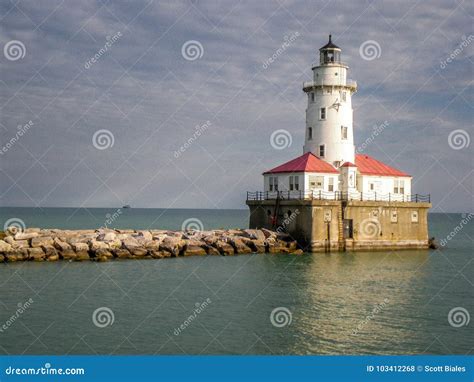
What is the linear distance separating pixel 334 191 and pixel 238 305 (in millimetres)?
22898

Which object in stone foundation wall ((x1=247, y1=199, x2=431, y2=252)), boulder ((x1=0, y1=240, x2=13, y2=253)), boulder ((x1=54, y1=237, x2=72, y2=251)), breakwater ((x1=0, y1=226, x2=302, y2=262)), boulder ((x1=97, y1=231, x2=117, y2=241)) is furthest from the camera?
stone foundation wall ((x1=247, y1=199, x2=431, y2=252))

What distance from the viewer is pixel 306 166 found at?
4800 cm

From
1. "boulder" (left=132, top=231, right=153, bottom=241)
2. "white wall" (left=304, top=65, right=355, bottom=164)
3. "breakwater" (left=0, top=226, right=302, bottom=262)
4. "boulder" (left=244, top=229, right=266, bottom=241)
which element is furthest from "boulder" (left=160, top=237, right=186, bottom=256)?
"white wall" (left=304, top=65, right=355, bottom=164)

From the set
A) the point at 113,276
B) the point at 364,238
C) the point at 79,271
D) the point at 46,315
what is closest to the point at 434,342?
the point at 46,315

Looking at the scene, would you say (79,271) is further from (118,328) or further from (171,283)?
(118,328)

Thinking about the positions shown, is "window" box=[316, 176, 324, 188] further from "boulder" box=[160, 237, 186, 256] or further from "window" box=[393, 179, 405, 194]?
"boulder" box=[160, 237, 186, 256]

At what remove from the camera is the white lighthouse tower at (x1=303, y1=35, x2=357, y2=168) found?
5116 centimetres

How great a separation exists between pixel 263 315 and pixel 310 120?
95.5ft

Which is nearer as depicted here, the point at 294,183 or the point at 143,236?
the point at 143,236

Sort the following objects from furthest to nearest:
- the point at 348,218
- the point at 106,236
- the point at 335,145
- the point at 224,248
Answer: the point at 335,145 → the point at 348,218 → the point at 224,248 → the point at 106,236

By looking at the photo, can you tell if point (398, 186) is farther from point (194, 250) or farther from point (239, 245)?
point (194, 250)

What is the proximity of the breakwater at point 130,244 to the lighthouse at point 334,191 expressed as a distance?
2.39 m

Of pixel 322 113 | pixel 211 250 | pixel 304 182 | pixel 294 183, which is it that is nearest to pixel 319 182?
pixel 304 182

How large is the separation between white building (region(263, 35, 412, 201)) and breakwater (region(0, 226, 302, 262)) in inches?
201
